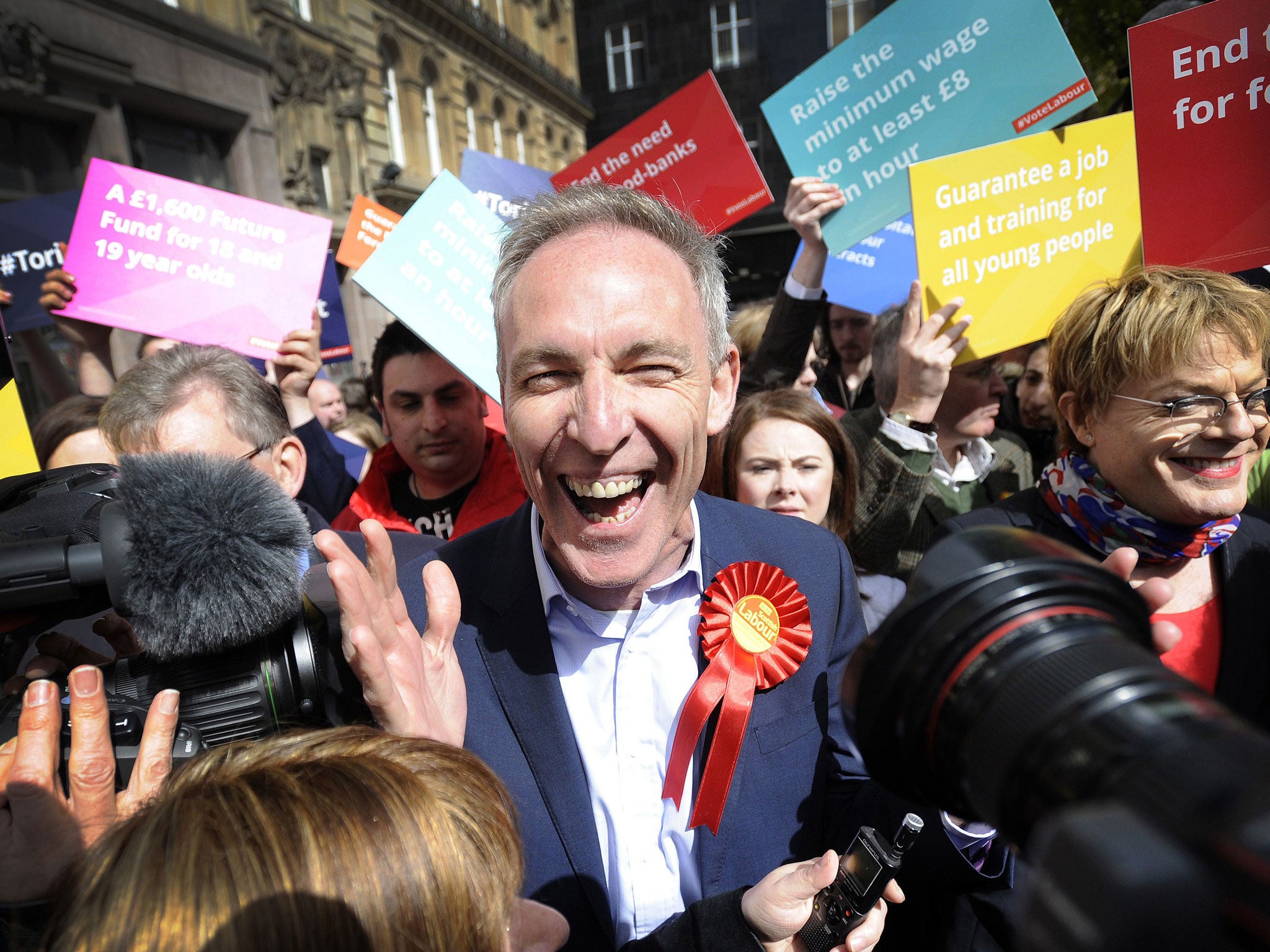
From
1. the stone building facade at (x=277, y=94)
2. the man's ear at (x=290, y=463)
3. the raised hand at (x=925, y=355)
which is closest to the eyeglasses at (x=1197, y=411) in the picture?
the raised hand at (x=925, y=355)

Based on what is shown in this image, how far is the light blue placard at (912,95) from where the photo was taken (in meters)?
2.63

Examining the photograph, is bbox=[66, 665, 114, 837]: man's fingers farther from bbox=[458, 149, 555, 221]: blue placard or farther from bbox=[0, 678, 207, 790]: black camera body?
bbox=[458, 149, 555, 221]: blue placard

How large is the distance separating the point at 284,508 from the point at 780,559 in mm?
1062

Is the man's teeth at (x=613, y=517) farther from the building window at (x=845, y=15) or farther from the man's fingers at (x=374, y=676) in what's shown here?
the building window at (x=845, y=15)

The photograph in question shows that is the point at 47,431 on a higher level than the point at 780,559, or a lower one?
higher

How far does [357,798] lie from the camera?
87 centimetres

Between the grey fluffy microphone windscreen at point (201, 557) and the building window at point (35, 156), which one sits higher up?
the building window at point (35, 156)

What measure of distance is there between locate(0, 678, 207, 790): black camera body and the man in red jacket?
75.9 inches

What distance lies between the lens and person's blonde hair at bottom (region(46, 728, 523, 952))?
0.75 m

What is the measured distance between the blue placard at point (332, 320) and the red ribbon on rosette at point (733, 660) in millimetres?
4574

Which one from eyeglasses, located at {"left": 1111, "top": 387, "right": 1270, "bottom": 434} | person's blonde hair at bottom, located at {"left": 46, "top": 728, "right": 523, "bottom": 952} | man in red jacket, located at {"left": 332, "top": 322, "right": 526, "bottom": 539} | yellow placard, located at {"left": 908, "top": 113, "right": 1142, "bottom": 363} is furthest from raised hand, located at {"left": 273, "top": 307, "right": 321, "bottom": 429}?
eyeglasses, located at {"left": 1111, "top": 387, "right": 1270, "bottom": 434}

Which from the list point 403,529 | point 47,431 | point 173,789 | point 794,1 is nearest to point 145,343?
point 47,431

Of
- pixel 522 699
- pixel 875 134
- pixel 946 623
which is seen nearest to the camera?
pixel 946 623

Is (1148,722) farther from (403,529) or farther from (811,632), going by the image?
(403,529)
